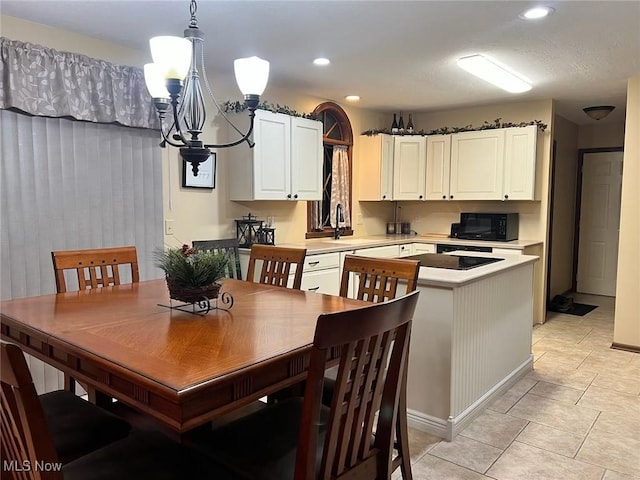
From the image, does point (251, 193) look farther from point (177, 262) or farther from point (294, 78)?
point (177, 262)

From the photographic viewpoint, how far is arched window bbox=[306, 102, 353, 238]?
516cm

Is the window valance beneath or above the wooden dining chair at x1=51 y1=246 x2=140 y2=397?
above

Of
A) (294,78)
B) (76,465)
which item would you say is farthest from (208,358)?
(294,78)

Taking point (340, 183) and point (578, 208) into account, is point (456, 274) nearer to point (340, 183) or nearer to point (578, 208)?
point (340, 183)

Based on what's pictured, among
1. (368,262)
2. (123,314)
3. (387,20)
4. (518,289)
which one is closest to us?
(123,314)

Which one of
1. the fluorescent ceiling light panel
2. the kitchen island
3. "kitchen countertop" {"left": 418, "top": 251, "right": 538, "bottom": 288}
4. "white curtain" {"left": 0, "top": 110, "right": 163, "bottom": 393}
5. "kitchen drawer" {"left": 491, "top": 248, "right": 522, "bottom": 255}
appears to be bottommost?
the kitchen island

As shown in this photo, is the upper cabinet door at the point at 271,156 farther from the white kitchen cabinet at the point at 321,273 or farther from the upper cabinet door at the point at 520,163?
the upper cabinet door at the point at 520,163

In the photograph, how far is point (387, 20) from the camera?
9.36ft

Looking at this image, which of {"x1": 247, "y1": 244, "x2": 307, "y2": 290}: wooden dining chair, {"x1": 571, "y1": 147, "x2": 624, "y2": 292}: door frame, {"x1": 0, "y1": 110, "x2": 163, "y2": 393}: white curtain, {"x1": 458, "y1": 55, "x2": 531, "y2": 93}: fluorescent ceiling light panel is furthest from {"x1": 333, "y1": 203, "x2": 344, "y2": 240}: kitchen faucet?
{"x1": 571, "y1": 147, "x2": 624, "y2": 292}: door frame

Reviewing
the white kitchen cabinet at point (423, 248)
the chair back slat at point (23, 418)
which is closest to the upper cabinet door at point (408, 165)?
the white kitchen cabinet at point (423, 248)

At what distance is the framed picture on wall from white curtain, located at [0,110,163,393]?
10.3 inches

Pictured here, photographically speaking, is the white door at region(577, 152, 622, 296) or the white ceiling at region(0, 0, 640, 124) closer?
the white ceiling at region(0, 0, 640, 124)

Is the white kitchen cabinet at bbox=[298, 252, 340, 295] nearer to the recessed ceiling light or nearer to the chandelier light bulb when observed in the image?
the chandelier light bulb

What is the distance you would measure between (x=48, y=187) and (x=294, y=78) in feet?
7.16
